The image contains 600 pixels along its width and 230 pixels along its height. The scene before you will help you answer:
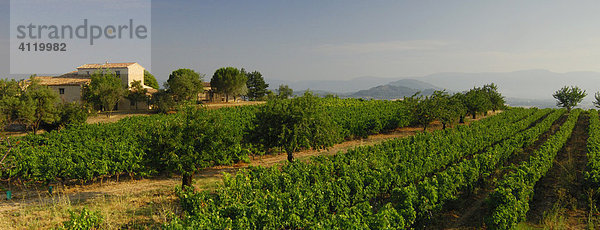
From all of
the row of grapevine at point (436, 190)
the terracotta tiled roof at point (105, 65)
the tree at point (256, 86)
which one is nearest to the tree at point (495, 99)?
the row of grapevine at point (436, 190)

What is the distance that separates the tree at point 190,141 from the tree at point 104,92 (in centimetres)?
3656

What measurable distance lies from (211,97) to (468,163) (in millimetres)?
59930

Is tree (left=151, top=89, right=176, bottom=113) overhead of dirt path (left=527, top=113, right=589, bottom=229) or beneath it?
overhead

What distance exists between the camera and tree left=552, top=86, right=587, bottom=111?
66875mm

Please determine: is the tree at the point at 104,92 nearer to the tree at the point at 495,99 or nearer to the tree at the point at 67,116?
the tree at the point at 67,116

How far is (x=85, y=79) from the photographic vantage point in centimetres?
4894

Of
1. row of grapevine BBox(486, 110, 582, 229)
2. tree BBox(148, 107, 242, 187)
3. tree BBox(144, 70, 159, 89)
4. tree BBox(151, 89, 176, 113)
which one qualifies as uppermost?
tree BBox(144, 70, 159, 89)

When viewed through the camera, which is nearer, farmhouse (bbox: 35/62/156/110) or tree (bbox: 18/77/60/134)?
tree (bbox: 18/77/60/134)

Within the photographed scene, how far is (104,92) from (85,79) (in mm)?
10469

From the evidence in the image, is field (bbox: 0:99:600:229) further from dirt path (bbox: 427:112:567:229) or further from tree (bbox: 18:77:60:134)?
tree (bbox: 18:77:60:134)

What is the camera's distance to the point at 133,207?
11.0 meters

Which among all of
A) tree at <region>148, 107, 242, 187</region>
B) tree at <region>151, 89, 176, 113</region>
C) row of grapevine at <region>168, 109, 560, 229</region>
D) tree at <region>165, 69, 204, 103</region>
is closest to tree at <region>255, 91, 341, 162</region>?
row of grapevine at <region>168, 109, 560, 229</region>

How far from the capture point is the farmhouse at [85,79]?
44781 millimetres

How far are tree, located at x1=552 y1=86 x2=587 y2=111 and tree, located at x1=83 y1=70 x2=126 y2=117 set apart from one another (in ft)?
301
